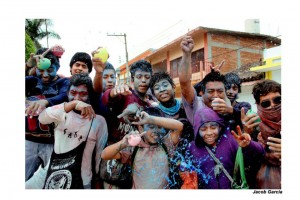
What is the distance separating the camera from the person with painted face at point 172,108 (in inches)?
139

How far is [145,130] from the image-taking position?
3600mm

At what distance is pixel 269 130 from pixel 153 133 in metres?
1.36

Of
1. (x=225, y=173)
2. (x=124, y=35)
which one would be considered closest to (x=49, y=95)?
(x=124, y=35)

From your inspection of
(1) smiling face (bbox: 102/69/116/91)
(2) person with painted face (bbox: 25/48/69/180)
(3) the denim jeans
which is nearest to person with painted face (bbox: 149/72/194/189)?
(1) smiling face (bbox: 102/69/116/91)

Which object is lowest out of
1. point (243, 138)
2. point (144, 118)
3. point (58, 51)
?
point (243, 138)

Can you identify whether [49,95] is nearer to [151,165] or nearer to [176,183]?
[151,165]

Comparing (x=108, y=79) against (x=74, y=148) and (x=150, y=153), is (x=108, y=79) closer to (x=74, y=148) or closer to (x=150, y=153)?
(x=74, y=148)

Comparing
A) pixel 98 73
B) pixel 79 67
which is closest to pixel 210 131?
pixel 98 73

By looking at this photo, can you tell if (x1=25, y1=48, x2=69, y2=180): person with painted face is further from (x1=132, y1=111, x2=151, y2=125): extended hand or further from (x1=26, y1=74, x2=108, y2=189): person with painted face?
(x1=132, y1=111, x2=151, y2=125): extended hand

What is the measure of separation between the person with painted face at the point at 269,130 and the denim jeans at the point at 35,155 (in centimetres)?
261

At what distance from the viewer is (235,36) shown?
14.0 feet

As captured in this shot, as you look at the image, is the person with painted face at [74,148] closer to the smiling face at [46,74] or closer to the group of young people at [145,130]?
the group of young people at [145,130]

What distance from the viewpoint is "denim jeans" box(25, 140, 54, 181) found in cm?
384

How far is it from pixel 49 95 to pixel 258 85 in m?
2.58
